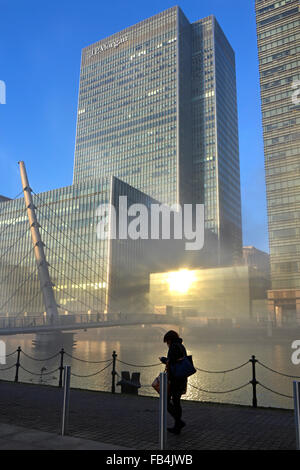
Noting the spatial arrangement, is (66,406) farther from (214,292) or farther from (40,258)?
(214,292)

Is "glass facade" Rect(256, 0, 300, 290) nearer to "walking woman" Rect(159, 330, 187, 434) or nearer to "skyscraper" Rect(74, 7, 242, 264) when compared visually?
"skyscraper" Rect(74, 7, 242, 264)

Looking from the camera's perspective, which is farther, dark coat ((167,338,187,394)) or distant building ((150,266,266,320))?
distant building ((150,266,266,320))

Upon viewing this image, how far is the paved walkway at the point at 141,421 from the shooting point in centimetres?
589

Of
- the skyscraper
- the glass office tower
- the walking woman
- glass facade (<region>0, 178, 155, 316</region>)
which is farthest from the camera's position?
the skyscraper

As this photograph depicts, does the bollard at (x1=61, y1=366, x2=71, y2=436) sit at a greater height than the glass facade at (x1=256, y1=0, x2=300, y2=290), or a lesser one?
lesser

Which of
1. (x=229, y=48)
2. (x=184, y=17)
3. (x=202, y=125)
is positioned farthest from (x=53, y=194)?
(x=229, y=48)

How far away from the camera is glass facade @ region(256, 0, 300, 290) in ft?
266

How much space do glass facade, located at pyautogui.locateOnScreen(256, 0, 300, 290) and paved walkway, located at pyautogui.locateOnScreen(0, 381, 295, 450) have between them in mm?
75411

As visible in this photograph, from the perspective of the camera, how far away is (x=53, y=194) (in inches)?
3964

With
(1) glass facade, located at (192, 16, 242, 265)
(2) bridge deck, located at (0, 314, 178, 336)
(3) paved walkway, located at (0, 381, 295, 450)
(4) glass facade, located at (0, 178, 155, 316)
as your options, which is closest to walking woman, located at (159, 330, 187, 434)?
(3) paved walkway, located at (0, 381, 295, 450)

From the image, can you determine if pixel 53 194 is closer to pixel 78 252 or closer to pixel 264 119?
pixel 78 252

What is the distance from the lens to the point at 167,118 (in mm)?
138250

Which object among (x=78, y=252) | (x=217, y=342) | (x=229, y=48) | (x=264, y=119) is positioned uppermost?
(x=229, y=48)
